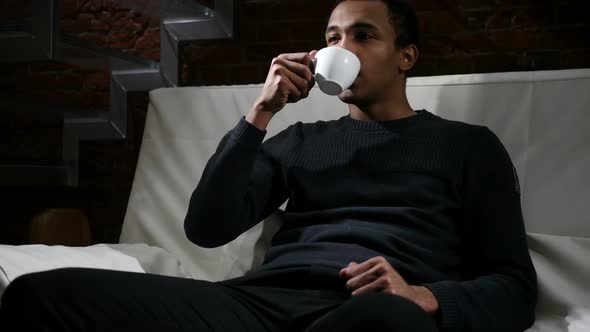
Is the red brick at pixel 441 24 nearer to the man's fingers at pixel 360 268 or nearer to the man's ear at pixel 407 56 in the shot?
the man's ear at pixel 407 56

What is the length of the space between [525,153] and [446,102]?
8.8 inches

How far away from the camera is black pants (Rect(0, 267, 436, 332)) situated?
3.06 ft

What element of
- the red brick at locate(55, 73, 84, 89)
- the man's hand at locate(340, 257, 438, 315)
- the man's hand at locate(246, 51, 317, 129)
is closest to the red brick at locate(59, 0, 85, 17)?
the red brick at locate(55, 73, 84, 89)

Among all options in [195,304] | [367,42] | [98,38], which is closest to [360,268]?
[195,304]

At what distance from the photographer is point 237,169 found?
1398mm

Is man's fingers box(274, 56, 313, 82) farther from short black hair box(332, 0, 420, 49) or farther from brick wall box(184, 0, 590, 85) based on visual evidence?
→ brick wall box(184, 0, 590, 85)

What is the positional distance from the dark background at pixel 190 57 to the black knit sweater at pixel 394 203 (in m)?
0.81

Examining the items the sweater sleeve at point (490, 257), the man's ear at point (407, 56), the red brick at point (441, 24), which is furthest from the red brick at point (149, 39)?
the sweater sleeve at point (490, 257)

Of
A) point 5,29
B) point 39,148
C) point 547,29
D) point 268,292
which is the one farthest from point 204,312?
point 39,148

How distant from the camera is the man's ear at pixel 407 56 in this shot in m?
1.63

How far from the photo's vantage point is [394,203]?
140 centimetres

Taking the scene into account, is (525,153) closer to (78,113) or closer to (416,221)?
(416,221)

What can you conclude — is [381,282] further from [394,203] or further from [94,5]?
[94,5]

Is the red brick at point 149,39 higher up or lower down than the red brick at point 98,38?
higher up
